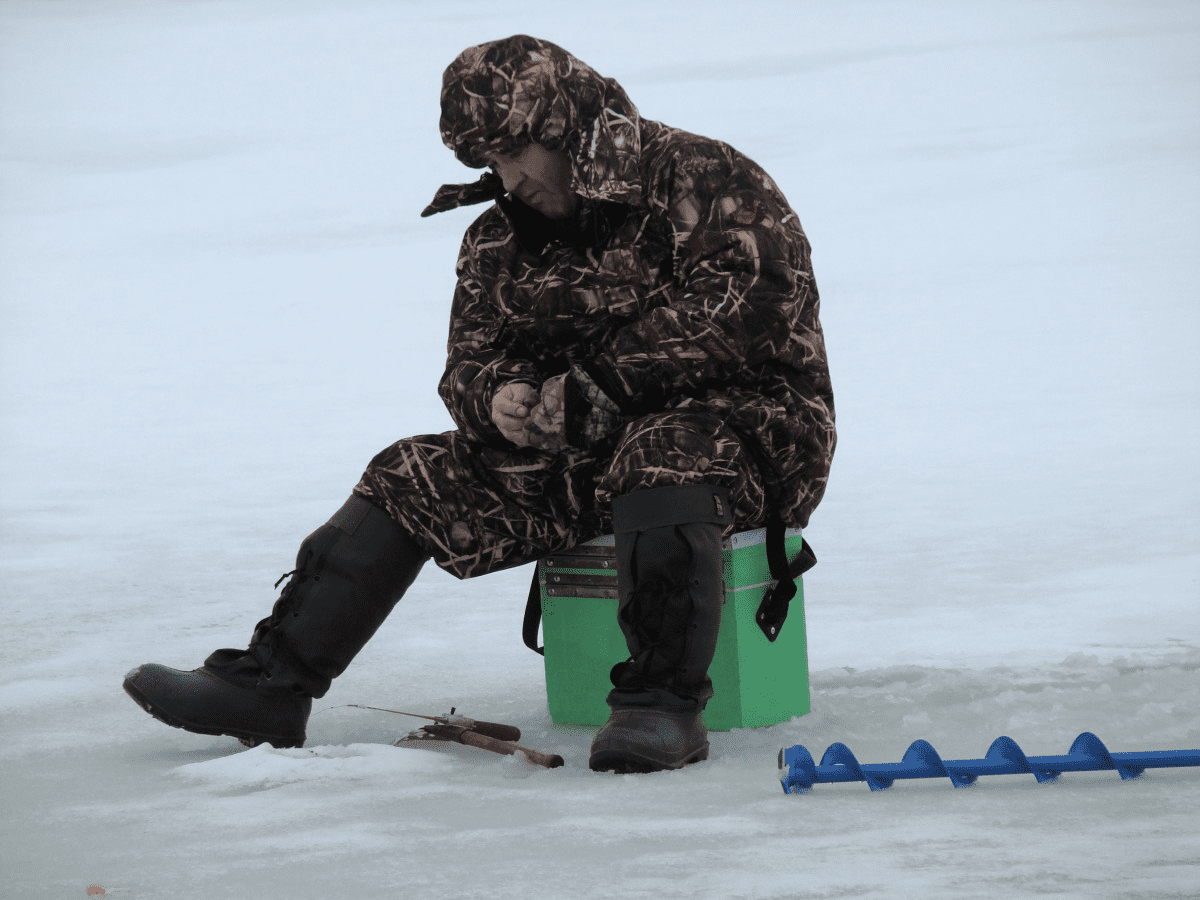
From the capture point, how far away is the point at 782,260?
6.54ft

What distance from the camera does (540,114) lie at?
199cm

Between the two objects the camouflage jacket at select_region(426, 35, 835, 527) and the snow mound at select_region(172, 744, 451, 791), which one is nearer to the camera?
the snow mound at select_region(172, 744, 451, 791)

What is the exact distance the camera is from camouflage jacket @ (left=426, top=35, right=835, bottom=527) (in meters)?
1.99

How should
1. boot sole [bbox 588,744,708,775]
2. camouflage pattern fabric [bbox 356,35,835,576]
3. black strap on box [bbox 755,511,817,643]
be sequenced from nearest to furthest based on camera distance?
boot sole [bbox 588,744,708,775], camouflage pattern fabric [bbox 356,35,835,576], black strap on box [bbox 755,511,817,643]

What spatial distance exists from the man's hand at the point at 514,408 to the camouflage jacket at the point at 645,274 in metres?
0.04

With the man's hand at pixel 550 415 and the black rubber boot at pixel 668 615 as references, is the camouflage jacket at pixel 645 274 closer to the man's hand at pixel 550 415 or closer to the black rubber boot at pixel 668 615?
the man's hand at pixel 550 415

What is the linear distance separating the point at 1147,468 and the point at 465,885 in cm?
356

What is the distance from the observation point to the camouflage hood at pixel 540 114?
1981mm

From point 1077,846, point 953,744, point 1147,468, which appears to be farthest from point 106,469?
point 1077,846

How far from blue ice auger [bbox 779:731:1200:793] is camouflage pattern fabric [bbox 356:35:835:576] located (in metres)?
0.39

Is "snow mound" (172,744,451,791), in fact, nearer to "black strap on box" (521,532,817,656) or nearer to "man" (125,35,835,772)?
"man" (125,35,835,772)

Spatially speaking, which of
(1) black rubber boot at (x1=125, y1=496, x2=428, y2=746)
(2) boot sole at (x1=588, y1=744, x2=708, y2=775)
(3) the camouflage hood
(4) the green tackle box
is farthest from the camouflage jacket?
(2) boot sole at (x1=588, y1=744, x2=708, y2=775)

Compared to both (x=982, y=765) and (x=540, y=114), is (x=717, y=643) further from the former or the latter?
(x=540, y=114)

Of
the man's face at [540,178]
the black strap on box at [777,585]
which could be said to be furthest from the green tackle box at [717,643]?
the man's face at [540,178]
